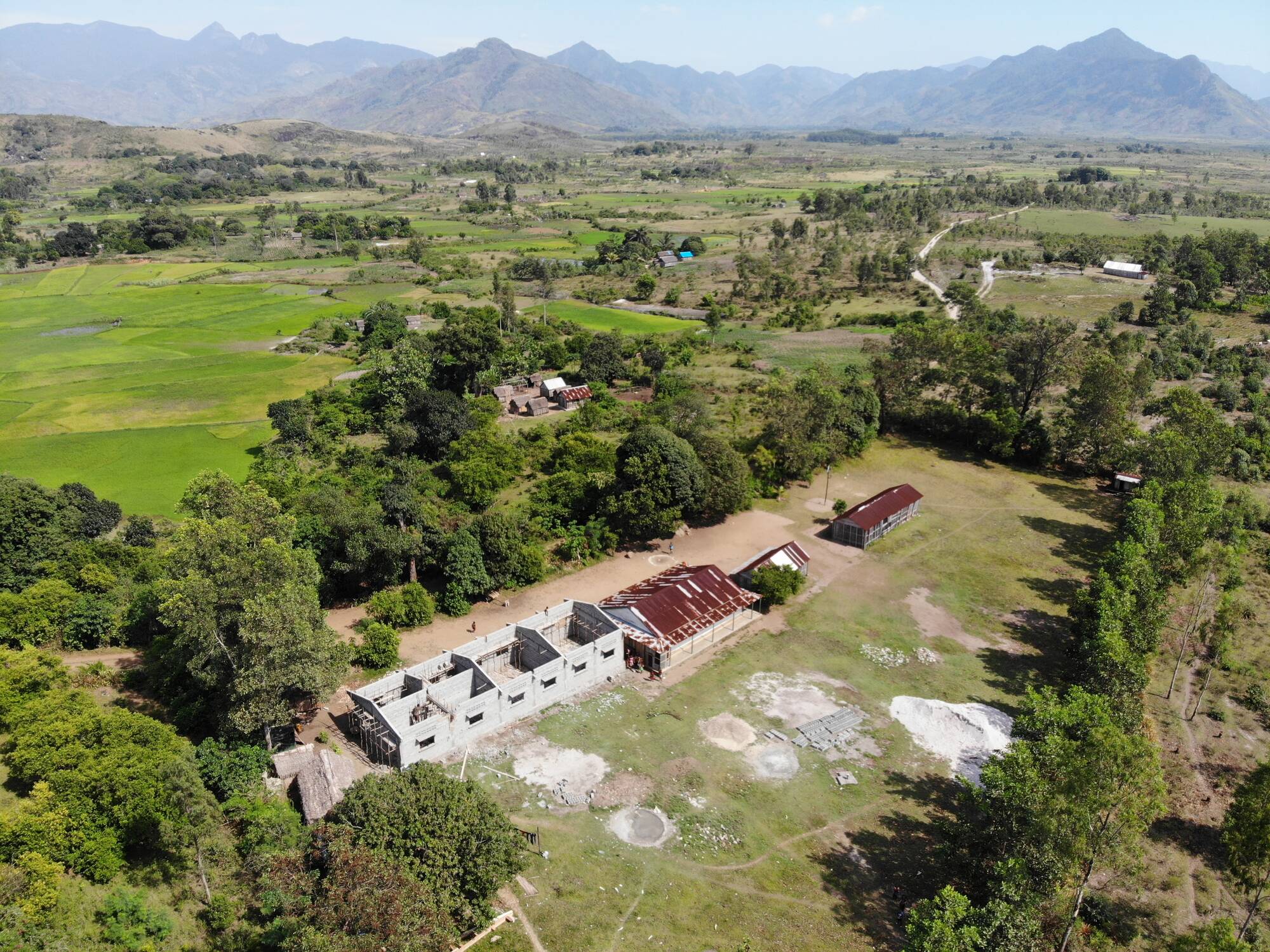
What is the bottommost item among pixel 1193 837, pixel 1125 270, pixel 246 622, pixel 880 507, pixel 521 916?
pixel 521 916

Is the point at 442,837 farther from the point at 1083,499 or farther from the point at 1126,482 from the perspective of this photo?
the point at 1126,482

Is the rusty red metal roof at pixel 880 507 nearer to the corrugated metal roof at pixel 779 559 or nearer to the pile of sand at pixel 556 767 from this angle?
the corrugated metal roof at pixel 779 559

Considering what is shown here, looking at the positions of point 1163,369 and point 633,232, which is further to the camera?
point 633,232

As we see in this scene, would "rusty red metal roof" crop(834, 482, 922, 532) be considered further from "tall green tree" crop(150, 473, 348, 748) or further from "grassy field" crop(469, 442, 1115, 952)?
"tall green tree" crop(150, 473, 348, 748)

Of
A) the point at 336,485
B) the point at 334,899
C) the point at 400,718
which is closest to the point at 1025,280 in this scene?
the point at 336,485

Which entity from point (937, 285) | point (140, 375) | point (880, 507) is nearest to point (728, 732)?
point (880, 507)

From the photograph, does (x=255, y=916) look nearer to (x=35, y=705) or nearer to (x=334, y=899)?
(x=334, y=899)

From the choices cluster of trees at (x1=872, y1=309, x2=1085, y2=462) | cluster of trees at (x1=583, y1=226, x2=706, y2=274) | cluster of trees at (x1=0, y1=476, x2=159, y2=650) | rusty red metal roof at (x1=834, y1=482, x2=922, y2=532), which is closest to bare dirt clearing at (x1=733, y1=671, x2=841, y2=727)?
rusty red metal roof at (x1=834, y1=482, x2=922, y2=532)
